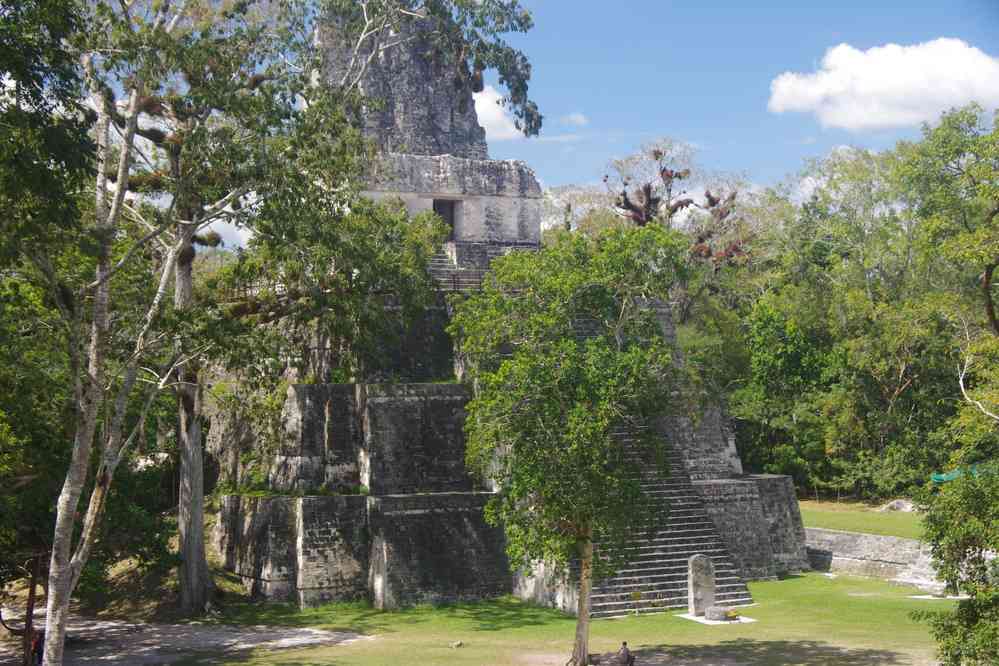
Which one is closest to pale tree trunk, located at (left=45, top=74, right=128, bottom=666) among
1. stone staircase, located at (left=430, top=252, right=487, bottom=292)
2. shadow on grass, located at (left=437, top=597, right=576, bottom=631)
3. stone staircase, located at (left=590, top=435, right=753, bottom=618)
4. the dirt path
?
the dirt path

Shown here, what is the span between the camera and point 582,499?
11070 millimetres

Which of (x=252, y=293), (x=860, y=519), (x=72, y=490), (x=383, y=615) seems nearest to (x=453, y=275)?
(x=252, y=293)

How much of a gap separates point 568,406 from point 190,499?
270 inches

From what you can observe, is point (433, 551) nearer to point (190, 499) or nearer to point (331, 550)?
point (331, 550)

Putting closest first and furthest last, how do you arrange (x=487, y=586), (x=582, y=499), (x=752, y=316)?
(x=582, y=499) → (x=487, y=586) → (x=752, y=316)

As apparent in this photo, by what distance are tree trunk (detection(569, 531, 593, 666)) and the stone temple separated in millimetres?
2460

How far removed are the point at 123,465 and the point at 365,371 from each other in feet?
15.7

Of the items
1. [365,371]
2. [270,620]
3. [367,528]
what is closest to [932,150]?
[365,371]

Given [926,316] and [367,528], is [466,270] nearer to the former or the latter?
[367,528]

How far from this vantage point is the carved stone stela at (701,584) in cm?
1419

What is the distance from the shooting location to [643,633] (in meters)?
13.3

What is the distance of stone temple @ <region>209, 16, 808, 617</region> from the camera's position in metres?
15.4

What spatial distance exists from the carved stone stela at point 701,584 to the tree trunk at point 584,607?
3.03m

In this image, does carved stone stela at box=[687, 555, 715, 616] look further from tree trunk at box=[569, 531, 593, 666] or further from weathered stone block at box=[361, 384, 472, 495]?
weathered stone block at box=[361, 384, 472, 495]
